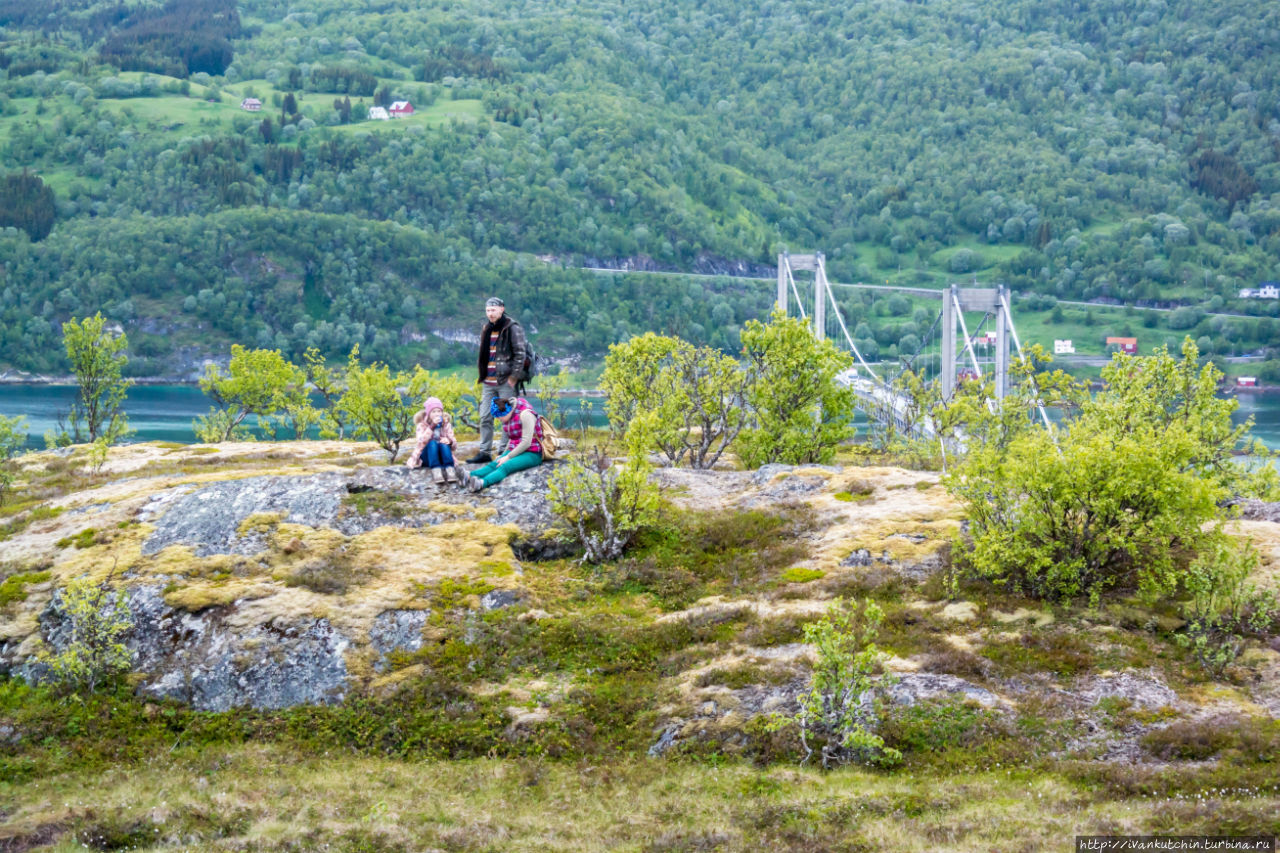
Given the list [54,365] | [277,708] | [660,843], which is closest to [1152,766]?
[660,843]

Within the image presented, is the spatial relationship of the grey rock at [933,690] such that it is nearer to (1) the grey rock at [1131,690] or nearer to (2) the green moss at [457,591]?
(1) the grey rock at [1131,690]

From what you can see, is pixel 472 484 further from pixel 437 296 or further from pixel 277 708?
pixel 437 296

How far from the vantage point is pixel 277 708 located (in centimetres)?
1537

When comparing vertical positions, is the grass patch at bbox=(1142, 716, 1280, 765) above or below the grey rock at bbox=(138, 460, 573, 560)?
below

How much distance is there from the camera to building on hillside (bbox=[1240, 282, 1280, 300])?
593 ft

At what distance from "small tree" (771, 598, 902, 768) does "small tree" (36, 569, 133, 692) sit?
10634 mm

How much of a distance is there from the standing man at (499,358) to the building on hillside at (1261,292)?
7749 inches

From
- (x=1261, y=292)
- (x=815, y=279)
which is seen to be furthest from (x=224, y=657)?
(x=1261, y=292)

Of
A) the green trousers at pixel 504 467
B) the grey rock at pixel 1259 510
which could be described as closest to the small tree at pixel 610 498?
the green trousers at pixel 504 467

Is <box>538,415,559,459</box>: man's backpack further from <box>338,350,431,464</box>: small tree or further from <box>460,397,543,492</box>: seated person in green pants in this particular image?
<box>338,350,431,464</box>: small tree

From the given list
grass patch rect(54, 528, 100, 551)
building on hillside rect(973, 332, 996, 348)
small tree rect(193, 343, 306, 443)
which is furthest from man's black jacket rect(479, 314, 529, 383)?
building on hillside rect(973, 332, 996, 348)

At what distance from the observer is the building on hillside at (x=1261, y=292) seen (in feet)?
593

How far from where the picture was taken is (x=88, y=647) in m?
15.8

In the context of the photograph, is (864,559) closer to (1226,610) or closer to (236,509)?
(1226,610)
